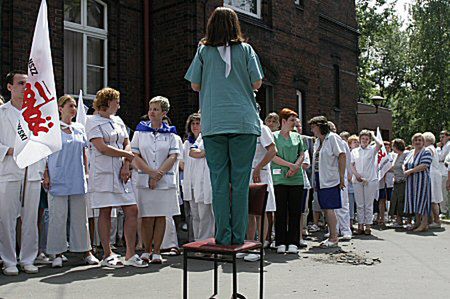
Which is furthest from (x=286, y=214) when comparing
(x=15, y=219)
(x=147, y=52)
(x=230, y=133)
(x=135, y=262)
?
(x=147, y=52)

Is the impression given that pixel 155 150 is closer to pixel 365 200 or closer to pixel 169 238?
pixel 169 238

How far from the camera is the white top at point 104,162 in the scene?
22.7 feet

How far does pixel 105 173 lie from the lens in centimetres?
696

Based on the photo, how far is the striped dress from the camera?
1195 cm

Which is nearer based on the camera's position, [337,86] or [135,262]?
[135,262]

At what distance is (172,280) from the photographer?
630 cm

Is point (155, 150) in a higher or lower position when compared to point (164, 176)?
higher

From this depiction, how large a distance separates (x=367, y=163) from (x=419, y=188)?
1459mm

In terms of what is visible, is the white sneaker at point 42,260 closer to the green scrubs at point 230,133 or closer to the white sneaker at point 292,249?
the white sneaker at point 292,249

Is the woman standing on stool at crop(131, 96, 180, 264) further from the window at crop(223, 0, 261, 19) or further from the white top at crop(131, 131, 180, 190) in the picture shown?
the window at crop(223, 0, 261, 19)

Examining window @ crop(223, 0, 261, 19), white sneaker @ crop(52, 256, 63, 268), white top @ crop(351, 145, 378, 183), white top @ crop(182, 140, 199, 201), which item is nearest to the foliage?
window @ crop(223, 0, 261, 19)

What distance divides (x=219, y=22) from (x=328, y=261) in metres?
4.37

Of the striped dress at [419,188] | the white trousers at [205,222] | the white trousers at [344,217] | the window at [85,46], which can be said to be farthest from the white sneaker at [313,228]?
the window at [85,46]

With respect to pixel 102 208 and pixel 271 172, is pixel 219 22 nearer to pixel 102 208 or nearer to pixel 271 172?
pixel 102 208
